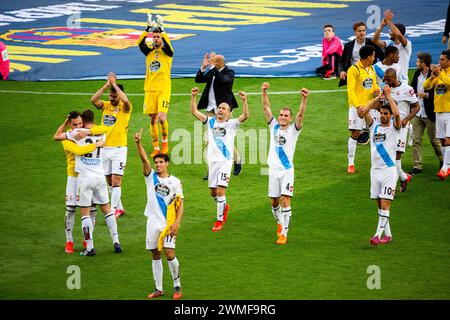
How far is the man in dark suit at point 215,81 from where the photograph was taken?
18438 millimetres

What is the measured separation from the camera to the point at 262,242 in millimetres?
15367

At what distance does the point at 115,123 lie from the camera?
652 inches

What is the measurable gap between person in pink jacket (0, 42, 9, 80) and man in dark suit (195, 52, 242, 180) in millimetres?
8308

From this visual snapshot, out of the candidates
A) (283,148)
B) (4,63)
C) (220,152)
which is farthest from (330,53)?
(283,148)

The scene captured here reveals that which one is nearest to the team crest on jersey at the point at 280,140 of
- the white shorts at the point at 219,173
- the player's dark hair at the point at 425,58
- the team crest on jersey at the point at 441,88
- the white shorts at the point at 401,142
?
the white shorts at the point at 219,173

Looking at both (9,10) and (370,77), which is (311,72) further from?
(9,10)

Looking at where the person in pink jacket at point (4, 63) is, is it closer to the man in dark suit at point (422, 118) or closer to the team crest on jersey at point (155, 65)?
the team crest on jersey at point (155, 65)

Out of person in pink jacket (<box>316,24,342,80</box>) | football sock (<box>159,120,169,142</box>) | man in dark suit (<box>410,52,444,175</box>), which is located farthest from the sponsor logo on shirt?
person in pink jacket (<box>316,24,342,80</box>)

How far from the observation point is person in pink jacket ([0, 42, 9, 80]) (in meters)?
25.2

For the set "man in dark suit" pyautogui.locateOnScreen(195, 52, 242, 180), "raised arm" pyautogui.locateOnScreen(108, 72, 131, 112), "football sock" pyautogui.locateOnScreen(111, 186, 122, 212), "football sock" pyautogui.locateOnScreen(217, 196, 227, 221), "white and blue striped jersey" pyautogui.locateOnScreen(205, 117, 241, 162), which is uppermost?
"man in dark suit" pyautogui.locateOnScreen(195, 52, 242, 180)

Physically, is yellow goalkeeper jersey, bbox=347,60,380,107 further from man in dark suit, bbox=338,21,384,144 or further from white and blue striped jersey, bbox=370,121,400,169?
white and blue striped jersey, bbox=370,121,400,169

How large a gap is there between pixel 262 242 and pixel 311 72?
35.2 ft

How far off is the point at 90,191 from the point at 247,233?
2.79 meters

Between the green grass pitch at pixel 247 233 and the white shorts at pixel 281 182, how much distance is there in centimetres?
83
